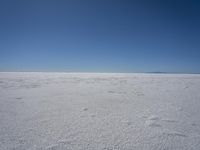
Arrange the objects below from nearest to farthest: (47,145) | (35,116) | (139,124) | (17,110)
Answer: (47,145) < (139,124) < (35,116) < (17,110)

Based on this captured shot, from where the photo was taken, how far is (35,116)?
3.53 meters

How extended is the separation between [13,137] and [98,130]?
152 cm

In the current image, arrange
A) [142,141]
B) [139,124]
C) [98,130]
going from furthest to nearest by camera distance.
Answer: [139,124], [98,130], [142,141]

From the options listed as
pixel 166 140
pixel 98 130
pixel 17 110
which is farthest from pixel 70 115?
pixel 166 140

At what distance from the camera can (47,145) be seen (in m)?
2.16

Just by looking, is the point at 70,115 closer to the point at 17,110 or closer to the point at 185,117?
the point at 17,110

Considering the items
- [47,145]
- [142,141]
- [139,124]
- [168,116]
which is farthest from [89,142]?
[168,116]

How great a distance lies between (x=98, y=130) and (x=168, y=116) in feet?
6.70

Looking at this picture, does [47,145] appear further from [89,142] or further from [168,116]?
[168,116]

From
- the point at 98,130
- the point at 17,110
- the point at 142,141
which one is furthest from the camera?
the point at 17,110

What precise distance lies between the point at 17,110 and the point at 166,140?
12.9 feet

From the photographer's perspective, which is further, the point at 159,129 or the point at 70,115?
the point at 70,115

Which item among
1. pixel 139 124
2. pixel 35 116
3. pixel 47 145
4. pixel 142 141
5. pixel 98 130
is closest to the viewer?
pixel 47 145

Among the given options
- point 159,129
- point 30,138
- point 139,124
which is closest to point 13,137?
point 30,138
